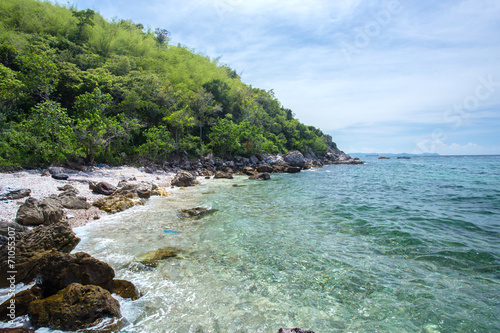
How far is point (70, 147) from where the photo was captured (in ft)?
53.6

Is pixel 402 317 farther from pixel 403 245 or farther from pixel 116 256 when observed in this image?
pixel 116 256

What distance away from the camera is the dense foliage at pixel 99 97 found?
1595cm

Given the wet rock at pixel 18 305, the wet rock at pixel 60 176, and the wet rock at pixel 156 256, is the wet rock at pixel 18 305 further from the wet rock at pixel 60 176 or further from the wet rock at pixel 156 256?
the wet rock at pixel 60 176

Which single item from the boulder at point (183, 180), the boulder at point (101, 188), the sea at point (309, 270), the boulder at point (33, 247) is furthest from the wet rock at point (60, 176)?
the boulder at point (33, 247)

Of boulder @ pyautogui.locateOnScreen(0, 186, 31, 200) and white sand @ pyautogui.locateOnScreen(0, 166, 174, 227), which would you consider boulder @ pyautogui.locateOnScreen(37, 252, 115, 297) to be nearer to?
white sand @ pyautogui.locateOnScreen(0, 166, 174, 227)

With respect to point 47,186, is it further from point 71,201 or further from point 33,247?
point 33,247

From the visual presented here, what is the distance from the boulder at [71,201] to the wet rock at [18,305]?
6.80 metres

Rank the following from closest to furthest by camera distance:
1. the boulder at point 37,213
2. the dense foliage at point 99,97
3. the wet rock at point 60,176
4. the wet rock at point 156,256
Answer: the wet rock at point 156,256
the boulder at point 37,213
the wet rock at point 60,176
the dense foliage at point 99,97

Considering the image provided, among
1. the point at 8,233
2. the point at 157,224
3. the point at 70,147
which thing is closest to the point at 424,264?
the point at 157,224

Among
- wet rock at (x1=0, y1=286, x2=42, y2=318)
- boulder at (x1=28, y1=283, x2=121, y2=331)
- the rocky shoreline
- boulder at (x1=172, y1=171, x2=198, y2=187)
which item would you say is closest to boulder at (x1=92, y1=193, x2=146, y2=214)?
the rocky shoreline

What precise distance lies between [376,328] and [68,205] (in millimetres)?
11189

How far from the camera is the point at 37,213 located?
282 inches

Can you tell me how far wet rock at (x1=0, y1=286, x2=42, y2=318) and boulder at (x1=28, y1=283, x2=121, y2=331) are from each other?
213 mm

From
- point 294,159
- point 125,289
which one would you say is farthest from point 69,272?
point 294,159
